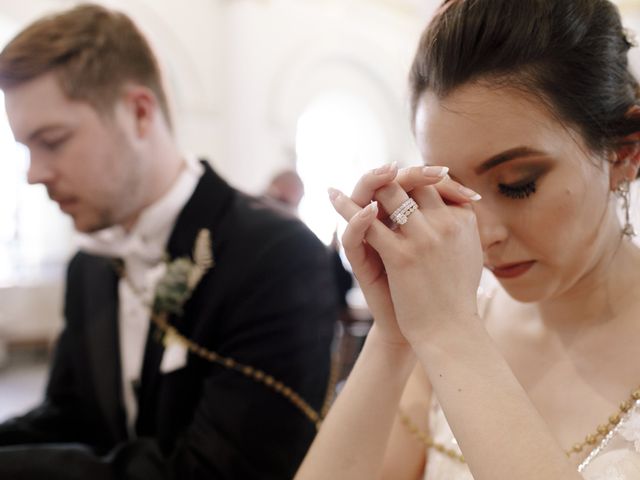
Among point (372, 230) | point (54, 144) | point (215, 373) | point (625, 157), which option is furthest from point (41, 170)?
point (625, 157)

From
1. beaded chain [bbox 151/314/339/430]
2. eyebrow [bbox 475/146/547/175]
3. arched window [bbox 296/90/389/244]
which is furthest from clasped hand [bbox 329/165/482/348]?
arched window [bbox 296/90/389/244]

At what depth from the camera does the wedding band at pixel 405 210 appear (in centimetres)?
89

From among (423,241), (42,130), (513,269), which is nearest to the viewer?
(423,241)

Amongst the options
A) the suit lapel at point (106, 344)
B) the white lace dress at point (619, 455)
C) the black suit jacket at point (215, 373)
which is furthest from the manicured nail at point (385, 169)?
the suit lapel at point (106, 344)

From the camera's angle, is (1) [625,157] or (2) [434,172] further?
(1) [625,157]

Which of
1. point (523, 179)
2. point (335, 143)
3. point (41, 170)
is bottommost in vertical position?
point (335, 143)

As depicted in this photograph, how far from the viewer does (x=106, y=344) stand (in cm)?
195

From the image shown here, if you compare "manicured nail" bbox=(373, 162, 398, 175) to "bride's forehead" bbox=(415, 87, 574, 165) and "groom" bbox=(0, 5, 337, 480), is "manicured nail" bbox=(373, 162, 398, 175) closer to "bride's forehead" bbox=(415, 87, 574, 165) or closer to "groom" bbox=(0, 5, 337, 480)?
"bride's forehead" bbox=(415, 87, 574, 165)

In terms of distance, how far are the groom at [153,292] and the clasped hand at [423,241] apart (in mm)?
810

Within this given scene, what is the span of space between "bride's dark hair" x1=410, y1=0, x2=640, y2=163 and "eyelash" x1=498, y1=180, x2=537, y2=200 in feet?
0.43

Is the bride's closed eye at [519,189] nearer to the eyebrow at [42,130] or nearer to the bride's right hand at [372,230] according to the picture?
the bride's right hand at [372,230]

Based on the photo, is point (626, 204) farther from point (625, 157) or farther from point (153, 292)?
point (153, 292)

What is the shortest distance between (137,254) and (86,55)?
2.08 ft

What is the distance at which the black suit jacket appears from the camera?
152 cm
